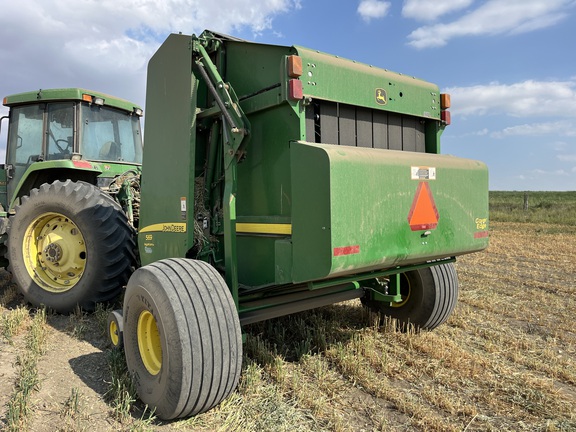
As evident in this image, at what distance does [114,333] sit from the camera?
3.36 metres

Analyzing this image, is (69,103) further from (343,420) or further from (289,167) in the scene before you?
(343,420)

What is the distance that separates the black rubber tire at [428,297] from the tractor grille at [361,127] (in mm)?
1196

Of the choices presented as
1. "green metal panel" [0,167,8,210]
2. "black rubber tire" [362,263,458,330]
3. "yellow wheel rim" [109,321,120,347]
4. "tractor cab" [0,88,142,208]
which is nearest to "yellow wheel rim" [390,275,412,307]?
"black rubber tire" [362,263,458,330]

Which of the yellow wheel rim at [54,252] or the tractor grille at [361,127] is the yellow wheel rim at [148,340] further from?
the yellow wheel rim at [54,252]

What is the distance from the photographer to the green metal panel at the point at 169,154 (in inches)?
126

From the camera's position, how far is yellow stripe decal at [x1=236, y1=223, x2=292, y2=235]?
279 centimetres

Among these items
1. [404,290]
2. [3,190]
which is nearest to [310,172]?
[404,290]

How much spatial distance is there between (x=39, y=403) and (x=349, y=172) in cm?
227

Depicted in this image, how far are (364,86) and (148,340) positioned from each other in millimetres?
2209

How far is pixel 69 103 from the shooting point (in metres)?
5.43

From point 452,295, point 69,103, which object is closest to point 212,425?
point 452,295

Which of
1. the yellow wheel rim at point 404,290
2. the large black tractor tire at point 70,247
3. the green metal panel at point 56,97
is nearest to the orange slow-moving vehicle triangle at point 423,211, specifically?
the yellow wheel rim at point 404,290

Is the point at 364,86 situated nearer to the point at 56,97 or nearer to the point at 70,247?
the point at 70,247

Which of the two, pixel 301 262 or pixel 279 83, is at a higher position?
pixel 279 83
